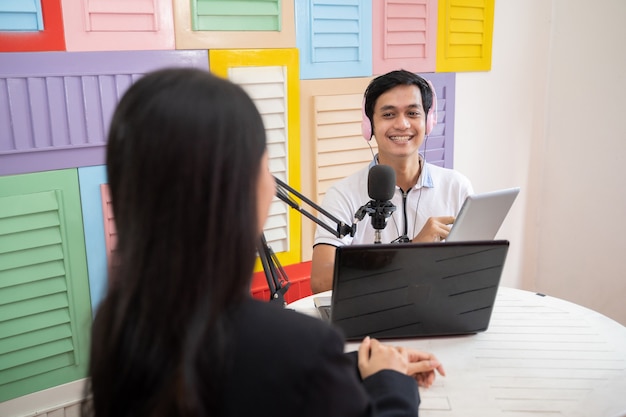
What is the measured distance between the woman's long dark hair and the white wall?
2.32 meters

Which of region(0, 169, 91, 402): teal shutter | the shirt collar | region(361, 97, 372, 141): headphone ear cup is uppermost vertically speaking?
region(361, 97, 372, 141): headphone ear cup

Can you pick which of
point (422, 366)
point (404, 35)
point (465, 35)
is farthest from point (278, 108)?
point (422, 366)

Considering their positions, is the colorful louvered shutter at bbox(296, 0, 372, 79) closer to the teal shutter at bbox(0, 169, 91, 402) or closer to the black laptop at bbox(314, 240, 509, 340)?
the teal shutter at bbox(0, 169, 91, 402)

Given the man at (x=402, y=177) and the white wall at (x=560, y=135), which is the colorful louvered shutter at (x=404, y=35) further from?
the man at (x=402, y=177)

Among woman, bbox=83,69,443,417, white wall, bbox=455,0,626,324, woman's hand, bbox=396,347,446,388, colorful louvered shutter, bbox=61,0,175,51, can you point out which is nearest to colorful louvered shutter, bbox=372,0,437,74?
white wall, bbox=455,0,626,324

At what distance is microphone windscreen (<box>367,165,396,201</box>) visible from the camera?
4.58 feet

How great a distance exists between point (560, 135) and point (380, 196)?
2.03 m

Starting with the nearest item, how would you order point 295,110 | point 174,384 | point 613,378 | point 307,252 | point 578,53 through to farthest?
point 174,384 → point 613,378 → point 295,110 → point 307,252 → point 578,53

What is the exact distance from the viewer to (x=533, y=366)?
1.23 meters

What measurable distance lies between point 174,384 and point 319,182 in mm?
1736

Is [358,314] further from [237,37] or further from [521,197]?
[521,197]

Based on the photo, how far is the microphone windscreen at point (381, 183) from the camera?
1.40 meters

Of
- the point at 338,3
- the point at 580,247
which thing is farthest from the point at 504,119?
the point at 338,3

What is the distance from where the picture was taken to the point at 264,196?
0.74m
